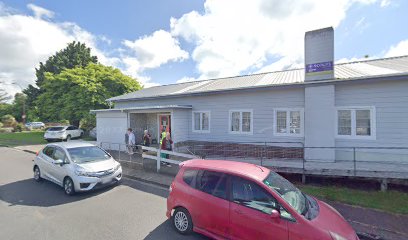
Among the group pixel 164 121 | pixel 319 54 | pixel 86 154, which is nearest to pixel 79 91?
pixel 164 121

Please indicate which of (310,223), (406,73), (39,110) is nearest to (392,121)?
(406,73)

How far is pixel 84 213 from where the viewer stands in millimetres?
5629

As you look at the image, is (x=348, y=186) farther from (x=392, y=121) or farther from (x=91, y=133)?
(x=91, y=133)

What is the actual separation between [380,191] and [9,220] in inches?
420

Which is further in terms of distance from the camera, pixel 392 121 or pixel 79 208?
pixel 392 121

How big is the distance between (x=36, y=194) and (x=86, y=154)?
6.16ft

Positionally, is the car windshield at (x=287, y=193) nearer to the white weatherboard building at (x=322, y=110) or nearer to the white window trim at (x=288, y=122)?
the white weatherboard building at (x=322, y=110)

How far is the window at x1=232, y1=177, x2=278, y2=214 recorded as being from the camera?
3.71 meters

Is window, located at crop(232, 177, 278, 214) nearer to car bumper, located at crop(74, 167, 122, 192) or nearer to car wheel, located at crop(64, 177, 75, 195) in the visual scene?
car bumper, located at crop(74, 167, 122, 192)

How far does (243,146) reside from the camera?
11281mm

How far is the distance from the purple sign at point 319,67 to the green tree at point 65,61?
131ft

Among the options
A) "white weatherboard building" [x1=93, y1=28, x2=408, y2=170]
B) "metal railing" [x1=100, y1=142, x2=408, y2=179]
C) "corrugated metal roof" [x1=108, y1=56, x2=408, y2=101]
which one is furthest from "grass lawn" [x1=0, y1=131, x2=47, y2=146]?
"white weatherboard building" [x1=93, y1=28, x2=408, y2=170]

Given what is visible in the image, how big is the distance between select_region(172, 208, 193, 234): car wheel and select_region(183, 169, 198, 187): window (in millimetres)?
589

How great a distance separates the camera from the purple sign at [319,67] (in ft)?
29.5
